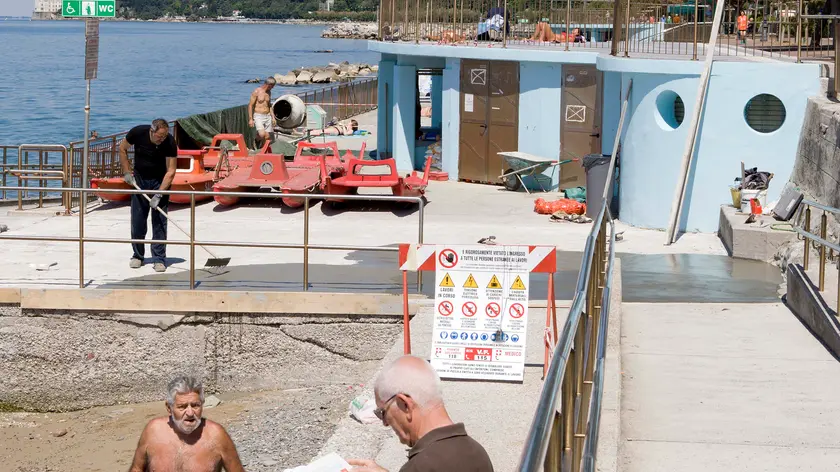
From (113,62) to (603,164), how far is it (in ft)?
409

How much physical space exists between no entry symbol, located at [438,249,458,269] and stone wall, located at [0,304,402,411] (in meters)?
2.65

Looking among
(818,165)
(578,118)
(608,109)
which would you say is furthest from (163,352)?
(578,118)

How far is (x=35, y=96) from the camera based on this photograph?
83.6 meters

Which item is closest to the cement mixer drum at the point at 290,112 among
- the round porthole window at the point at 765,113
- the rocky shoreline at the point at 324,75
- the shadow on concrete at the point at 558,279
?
the round porthole window at the point at 765,113

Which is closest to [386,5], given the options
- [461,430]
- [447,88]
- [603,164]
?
[447,88]

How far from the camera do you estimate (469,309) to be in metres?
8.92

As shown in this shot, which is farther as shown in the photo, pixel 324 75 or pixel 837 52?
pixel 324 75

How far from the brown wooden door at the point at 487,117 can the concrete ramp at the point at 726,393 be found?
32.2ft

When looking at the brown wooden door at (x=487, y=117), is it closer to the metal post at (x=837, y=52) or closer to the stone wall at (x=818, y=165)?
the stone wall at (x=818, y=165)

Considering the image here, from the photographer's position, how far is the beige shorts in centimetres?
2197

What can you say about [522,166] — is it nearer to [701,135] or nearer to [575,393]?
[701,135]

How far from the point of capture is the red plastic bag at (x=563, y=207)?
57.4 ft

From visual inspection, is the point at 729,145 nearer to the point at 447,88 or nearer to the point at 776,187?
the point at 776,187

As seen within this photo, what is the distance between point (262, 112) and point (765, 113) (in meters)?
9.94
